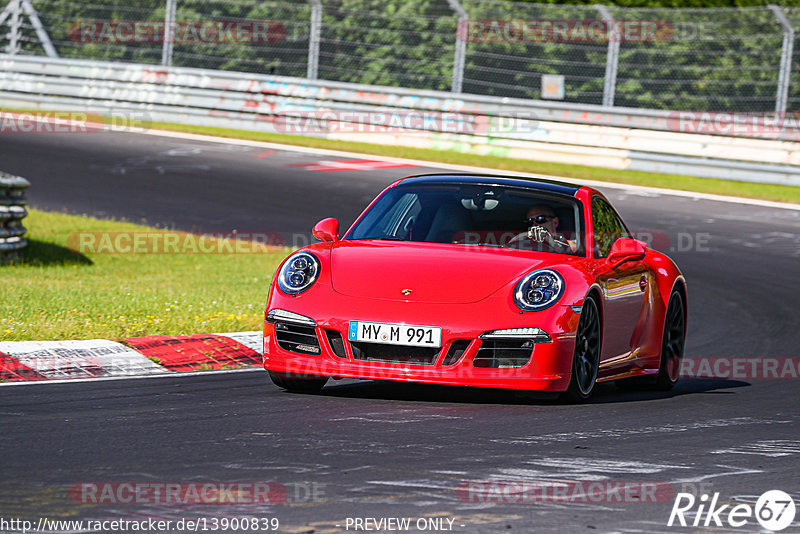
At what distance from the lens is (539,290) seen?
736cm

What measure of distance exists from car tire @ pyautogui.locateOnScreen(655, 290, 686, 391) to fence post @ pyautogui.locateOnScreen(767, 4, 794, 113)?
38.2 ft

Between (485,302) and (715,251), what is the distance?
895 centimetres

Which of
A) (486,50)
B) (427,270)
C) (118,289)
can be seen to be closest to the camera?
(427,270)

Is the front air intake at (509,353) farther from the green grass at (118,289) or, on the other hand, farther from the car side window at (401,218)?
the green grass at (118,289)

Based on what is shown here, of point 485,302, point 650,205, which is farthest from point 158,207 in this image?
point 485,302

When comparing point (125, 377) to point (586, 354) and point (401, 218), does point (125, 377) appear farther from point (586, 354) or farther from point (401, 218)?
point (586, 354)

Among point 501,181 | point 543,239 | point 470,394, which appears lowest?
point 470,394

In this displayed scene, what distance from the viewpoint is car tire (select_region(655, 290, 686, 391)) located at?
29.4 feet

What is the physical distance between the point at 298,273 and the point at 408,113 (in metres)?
15.3

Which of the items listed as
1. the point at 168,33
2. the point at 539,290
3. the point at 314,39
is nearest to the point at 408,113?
the point at 314,39

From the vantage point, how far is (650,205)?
18.4 m

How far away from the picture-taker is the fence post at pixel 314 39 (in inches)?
902

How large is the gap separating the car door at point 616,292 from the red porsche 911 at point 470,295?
0.01 m

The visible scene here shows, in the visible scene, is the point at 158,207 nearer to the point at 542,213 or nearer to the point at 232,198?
the point at 232,198
